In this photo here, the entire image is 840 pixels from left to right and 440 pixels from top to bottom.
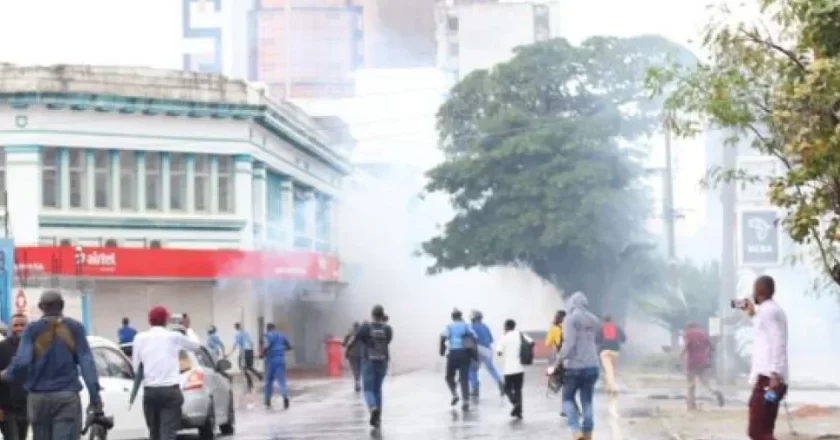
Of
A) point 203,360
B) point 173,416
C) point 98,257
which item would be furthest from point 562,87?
point 173,416

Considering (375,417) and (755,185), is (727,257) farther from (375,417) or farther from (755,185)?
(375,417)

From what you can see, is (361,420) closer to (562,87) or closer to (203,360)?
(203,360)

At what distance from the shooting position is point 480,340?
104 feet

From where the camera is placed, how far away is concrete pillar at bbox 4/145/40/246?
50812 millimetres

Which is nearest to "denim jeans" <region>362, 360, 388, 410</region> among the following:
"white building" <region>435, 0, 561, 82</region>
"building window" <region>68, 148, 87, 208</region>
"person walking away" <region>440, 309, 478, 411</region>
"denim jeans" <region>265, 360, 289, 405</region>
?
"person walking away" <region>440, 309, 478, 411</region>

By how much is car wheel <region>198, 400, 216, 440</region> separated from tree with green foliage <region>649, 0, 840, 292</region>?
7452 millimetres

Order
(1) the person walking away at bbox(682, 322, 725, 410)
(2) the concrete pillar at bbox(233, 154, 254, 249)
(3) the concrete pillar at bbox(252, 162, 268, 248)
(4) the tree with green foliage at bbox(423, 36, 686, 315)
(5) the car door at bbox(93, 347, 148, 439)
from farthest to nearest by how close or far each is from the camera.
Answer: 1. (4) the tree with green foliage at bbox(423, 36, 686, 315)
2. (3) the concrete pillar at bbox(252, 162, 268, 248)
3. (2) the concrete pillar at bbox(233, 154, 254, 249)
4. (1) the person walking away at bbox(682, 322, 725, 410)
5. (5) the car door at bbox(93, 347, 148, 439)

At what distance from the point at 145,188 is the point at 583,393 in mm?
35597

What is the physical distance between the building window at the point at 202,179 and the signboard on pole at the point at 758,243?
26996 millimetres

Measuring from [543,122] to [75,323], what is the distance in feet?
157

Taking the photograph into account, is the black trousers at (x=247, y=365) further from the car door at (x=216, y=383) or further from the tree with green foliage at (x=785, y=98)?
the tree with green foliage at (x=785, y=98)

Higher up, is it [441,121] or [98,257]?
[441,121]

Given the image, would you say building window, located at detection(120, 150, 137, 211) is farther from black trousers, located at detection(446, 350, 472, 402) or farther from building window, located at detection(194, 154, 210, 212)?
black trousers, located at detection(446, 350, 472, 402)

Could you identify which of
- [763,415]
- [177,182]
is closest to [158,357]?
[763,415]
